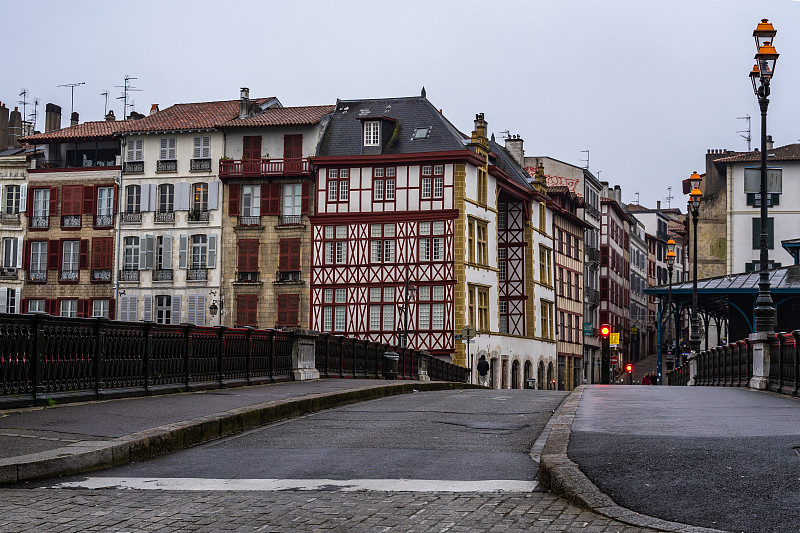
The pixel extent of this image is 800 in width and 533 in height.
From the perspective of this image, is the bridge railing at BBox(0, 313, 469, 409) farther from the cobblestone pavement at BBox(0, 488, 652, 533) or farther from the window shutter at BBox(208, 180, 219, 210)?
the window shutter at BBox(208, 180, 219, 210)

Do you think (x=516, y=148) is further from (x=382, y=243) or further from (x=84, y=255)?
(x=84, y=255)

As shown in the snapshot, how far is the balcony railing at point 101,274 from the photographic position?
64.6 meters

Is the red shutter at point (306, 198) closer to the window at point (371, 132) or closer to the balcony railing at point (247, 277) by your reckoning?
the window at point (371, 132)

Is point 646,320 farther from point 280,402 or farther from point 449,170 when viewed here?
point 280,402

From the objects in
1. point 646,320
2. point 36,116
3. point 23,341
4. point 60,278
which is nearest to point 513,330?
point 60,278

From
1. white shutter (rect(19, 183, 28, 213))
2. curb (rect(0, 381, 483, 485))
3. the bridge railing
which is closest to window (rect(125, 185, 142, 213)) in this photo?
white shutter (rect(19, 183, 28, 213))

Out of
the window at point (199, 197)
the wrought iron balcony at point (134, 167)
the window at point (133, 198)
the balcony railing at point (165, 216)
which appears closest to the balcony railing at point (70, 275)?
the window at point (133, 198)

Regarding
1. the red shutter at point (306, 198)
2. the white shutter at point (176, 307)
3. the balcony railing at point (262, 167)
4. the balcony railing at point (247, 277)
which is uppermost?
the balcony railing at point (262, 167)

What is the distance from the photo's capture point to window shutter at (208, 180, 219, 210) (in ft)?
208

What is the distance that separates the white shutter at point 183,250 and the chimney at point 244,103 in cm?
736

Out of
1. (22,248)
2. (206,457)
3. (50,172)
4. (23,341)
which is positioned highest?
(50,172)

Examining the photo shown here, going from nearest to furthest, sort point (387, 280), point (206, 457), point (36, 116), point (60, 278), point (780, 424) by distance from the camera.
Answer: point (206, 457), point (780, 424), point (387, 280), point (60, 278), point (36, 116)

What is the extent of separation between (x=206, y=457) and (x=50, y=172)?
59031mm

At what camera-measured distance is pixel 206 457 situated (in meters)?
10.5
